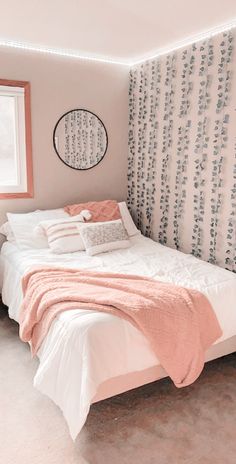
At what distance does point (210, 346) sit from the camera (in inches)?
84.6

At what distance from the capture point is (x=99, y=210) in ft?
11.2

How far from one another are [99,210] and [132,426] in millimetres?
1954

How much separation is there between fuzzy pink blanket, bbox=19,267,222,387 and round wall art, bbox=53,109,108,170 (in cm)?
162

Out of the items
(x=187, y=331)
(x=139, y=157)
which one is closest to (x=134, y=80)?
(x=139, y=157)

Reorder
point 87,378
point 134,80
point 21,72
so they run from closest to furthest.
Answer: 1. point 87,378
2. point 21,72
3. point 134,80

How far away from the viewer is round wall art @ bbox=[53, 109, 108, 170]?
11.5ft

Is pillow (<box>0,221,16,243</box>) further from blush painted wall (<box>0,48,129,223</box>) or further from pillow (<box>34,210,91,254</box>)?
pillow (<box>34,210,91,254</box>)

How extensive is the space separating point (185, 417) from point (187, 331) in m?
0.47

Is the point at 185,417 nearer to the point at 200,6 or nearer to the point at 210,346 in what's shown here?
the point at 210,346

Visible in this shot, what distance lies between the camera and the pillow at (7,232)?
3.21 meters

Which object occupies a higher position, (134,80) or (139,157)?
(134,80)

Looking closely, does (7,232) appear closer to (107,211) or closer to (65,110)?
(107,211)

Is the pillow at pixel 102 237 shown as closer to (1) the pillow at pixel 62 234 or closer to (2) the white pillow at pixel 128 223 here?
(1) the pillow at pixel 62 234

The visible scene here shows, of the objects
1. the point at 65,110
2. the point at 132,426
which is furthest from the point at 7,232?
the point at 132,426
